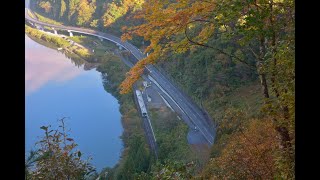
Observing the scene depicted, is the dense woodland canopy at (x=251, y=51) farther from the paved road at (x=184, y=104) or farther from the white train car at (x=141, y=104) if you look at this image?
the white train car at (x=141, y=104)

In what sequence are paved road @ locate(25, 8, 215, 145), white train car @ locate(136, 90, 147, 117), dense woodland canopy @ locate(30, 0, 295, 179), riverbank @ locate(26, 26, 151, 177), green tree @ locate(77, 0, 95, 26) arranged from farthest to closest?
green tree @ locate(77, 0, 95, 26), white train car @ locate(136, 90, 147, 117), paved road @ locate(25, 8, 215, 145), riverbank @ locate(26, 26, 151, 177), dense woodland canopy @ locate(30, 0, 295, 179)

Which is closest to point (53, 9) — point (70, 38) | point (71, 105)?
point (70, 38)

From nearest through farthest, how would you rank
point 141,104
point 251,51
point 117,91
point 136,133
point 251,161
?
1. point 251,161
2. point 251,51
3. point 136,133
4. point 141,104
5. point 117,91

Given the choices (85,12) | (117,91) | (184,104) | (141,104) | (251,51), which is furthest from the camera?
(85,12)

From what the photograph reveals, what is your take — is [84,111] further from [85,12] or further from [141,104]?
[85,12]

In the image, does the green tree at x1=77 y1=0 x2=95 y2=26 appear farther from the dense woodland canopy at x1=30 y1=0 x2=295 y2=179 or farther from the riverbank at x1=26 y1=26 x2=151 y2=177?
the dense woodland canopy at x1=30 y1=0 x2=295 y2=179

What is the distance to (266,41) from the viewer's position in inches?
122

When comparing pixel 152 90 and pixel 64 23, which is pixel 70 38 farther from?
pixel 152 90

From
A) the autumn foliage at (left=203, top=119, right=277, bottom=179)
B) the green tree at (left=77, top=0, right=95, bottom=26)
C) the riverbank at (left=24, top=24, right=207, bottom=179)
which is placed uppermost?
the green tree at (left=77, top=0, right=95, bottom=26)

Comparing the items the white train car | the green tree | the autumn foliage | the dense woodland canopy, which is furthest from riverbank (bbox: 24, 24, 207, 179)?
the green tree

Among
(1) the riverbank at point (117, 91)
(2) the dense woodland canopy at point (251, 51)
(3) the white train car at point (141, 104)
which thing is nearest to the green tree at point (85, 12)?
(1) the riverbank at point (117, 91)

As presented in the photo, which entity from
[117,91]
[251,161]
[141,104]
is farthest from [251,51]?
[117,91]
